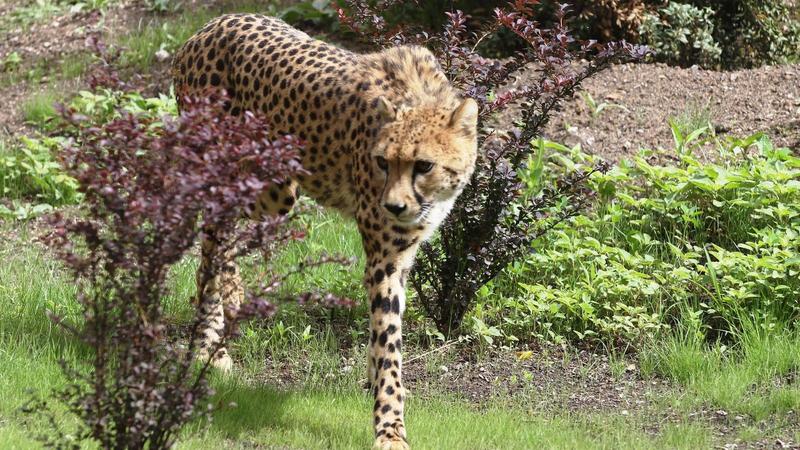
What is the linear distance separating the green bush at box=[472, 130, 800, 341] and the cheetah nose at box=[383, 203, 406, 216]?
5.23ft

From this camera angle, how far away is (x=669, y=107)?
8.35 metres

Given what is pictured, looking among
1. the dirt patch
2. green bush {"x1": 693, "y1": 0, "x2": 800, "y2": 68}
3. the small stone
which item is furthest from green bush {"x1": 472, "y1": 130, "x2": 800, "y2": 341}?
the small stone

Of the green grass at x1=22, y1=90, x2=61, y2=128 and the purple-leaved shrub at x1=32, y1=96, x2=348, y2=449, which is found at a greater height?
the purple-leaved shrub at x1=32, y1=96, x2=348, y2=449

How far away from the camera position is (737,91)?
847cm

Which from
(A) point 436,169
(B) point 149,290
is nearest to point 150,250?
(B) point 149,290

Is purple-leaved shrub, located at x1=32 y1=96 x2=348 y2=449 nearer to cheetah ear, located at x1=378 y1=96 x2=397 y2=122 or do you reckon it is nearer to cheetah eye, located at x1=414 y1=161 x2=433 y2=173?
cheetah eye, located at x1=414 y1=161 x2=433 y2=173

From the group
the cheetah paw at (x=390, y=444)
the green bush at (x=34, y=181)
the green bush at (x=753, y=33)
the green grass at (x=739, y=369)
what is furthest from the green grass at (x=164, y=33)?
the cheetah paw at (x=390, y=444)

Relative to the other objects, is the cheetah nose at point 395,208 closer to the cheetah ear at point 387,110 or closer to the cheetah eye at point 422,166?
the cheetah eye at point 422,166

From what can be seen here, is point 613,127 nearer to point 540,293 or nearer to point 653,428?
point 540,293

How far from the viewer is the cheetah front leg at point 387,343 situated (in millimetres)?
5086

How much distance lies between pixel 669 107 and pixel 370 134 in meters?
3.52

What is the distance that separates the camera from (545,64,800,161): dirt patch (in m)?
8.03

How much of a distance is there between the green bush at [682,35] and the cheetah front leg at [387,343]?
4.23 meters

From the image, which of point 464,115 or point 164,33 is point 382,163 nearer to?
point 464,115
